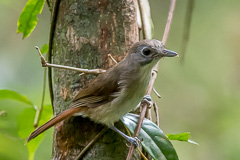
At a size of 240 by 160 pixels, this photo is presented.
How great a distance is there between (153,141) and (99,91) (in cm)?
48

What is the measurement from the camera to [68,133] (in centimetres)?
252

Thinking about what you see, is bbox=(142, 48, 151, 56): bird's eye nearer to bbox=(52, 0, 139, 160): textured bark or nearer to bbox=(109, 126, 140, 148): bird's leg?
bbox=(52, 0, 139, 160): textured bark

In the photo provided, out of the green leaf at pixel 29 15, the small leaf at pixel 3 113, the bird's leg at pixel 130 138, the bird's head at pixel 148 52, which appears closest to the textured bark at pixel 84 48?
the bird's leg at pixel 130 138

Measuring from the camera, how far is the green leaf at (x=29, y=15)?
296 centimetres

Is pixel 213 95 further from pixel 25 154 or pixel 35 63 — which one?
pixel 25 154

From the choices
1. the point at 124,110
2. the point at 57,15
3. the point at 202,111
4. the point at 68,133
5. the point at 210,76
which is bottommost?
the point at 202,111

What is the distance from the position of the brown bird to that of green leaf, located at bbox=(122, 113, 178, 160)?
0.25 feet

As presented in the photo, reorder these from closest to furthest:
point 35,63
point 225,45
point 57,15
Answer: point 57,15 → point 35,63 → point 225,45

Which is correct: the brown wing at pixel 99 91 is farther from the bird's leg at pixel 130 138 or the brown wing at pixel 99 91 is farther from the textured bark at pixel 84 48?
the bird's leg at pixel 130 138

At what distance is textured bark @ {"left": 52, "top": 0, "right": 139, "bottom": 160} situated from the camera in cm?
250

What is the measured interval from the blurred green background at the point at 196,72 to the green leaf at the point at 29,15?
4.79 ft

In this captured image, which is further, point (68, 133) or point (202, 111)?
point (202, 111)

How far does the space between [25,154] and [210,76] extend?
3213 millimetres

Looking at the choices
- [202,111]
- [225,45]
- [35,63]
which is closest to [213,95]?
[202,111]
